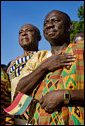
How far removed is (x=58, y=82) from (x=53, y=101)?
0.72 feet

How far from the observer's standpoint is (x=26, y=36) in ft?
10.6

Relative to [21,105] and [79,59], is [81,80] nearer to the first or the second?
[79,59]

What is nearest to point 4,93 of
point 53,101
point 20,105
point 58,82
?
point 20,105

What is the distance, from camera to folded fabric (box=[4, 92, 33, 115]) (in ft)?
5.83

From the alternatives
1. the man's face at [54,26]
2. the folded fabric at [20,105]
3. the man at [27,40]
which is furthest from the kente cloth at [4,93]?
the man's face at [54,26]

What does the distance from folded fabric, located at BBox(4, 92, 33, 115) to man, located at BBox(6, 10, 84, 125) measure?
8 centimetres

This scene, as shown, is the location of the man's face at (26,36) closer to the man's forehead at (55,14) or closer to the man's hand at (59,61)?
the man's forehead at (55,14)

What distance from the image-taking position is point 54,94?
1588 millimetres

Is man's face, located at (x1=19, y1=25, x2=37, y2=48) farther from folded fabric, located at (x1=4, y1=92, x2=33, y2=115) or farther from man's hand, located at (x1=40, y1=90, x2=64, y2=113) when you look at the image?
man's hand, located at (x1=40, y1=90, x2=64, y2=113)

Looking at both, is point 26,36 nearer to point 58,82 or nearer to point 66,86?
point 58,82

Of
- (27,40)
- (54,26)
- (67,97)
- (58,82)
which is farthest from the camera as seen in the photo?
(27,40)

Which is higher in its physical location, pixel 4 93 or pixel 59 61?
pixel 59 61

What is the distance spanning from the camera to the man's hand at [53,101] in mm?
1560

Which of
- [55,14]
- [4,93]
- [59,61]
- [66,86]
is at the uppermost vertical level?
[55,14]
